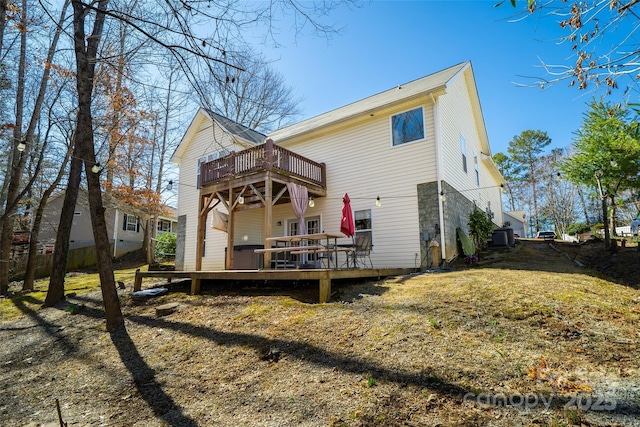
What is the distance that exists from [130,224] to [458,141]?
22.9m

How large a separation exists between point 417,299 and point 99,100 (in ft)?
45.0

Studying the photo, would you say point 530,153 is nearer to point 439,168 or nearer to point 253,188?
point 439,168

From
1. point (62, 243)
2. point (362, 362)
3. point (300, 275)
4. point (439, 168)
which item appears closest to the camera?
point (362, 362)

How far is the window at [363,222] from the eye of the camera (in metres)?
10.3

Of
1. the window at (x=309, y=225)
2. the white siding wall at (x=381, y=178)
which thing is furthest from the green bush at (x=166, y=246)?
the white siding wall at (x=381, y=178)

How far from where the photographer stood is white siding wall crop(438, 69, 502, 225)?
10.1 m

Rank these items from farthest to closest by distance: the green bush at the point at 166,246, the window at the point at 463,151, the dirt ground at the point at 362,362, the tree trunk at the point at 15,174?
the green bush at the point at 166,246 < the window at the point at 463,151 < the tree trunk at the point at 15,174 < the dirt ground at the point at 362,362

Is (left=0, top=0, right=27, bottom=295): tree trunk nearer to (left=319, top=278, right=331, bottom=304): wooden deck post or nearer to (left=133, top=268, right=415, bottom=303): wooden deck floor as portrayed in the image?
(left=133, top=268, right=415, bottom=303): wooden deck floor

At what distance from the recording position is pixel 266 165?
9.52 meters

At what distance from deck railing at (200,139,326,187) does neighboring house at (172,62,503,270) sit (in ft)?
0.11

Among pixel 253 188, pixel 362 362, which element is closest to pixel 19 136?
pixel 253 188

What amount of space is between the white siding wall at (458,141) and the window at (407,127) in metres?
0.61

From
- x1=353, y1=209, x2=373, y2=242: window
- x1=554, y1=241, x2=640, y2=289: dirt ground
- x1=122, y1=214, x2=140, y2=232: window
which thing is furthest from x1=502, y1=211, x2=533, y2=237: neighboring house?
x1=122, y1=214, x2=140, y2=232: window

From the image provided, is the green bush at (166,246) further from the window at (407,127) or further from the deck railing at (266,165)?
the window at (407,127)
